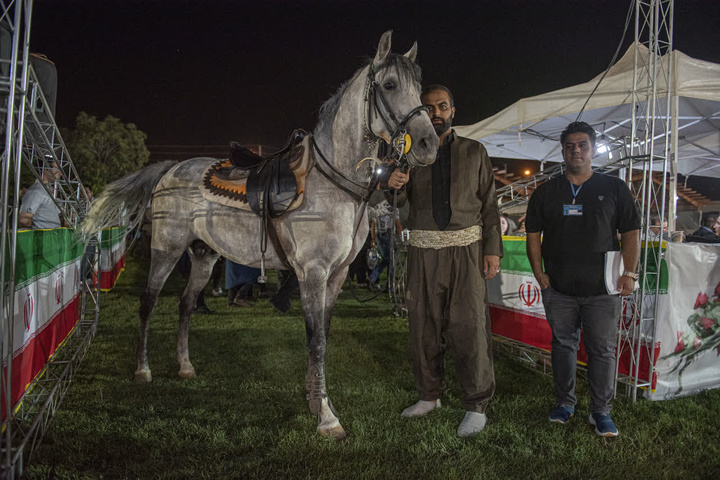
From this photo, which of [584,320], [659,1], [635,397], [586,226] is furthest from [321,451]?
[659,1]

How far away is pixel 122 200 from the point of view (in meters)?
4.27

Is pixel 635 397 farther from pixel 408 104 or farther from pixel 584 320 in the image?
pixel 408 104

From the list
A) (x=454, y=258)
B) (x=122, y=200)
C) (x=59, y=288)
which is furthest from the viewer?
(x=122, y=200)

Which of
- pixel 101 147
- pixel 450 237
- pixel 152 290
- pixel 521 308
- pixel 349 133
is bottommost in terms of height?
pixel 521 308

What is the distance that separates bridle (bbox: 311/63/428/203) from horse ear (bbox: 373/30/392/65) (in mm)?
44

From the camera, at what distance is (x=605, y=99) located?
309 inches

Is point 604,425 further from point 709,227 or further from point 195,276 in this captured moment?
point 709,227

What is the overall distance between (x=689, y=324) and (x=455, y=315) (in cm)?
218

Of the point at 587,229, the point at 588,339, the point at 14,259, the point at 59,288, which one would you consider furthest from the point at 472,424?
the point at 59,288

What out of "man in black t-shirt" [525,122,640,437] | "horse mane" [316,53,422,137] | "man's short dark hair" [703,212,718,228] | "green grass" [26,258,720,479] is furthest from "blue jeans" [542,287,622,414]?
"man's short dark hair" [703,212,718,228]

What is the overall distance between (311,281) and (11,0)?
2.06 metres

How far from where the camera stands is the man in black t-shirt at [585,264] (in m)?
3.03

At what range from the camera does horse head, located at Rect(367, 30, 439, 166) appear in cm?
259

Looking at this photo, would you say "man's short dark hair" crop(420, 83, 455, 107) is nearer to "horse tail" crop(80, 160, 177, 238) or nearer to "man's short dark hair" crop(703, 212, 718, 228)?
"horse tail" crop(80, 160, 177, 238)
